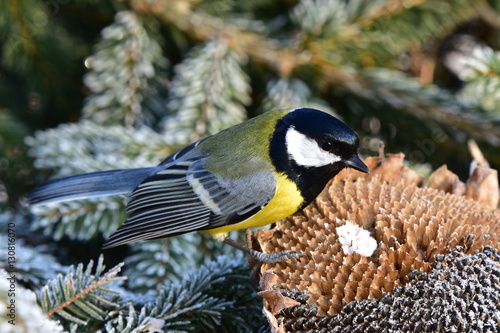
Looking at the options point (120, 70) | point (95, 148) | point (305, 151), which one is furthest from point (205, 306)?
point (120, 70)

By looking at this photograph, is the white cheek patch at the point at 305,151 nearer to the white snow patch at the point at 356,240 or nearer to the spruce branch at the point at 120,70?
the white snow patch at the point at 356,240

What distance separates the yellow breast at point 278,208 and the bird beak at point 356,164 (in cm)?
12

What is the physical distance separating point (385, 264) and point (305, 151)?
445 millimetres

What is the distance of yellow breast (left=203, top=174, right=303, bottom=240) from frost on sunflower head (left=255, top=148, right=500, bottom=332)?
0.28 ft

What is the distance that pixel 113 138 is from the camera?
134cm

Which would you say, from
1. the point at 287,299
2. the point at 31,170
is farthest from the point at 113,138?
the point at 287,299

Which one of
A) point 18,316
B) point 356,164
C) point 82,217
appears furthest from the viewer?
point 82,217

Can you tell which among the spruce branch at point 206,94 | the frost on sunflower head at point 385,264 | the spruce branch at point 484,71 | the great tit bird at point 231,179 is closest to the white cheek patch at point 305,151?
the great tit bird at point 231,179

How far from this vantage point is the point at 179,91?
4.56ft

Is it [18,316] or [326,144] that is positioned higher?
[18,316]

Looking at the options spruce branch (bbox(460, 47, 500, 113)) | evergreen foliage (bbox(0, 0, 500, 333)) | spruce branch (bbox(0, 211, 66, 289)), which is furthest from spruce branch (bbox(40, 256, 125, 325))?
spruce branch (bbox(460, 47, 500, 113))

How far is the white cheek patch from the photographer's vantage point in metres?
1.11

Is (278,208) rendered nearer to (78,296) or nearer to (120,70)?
(78,296)

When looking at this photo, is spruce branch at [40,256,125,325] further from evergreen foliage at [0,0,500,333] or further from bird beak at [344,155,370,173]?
bird beak at [344,155,370,173]
